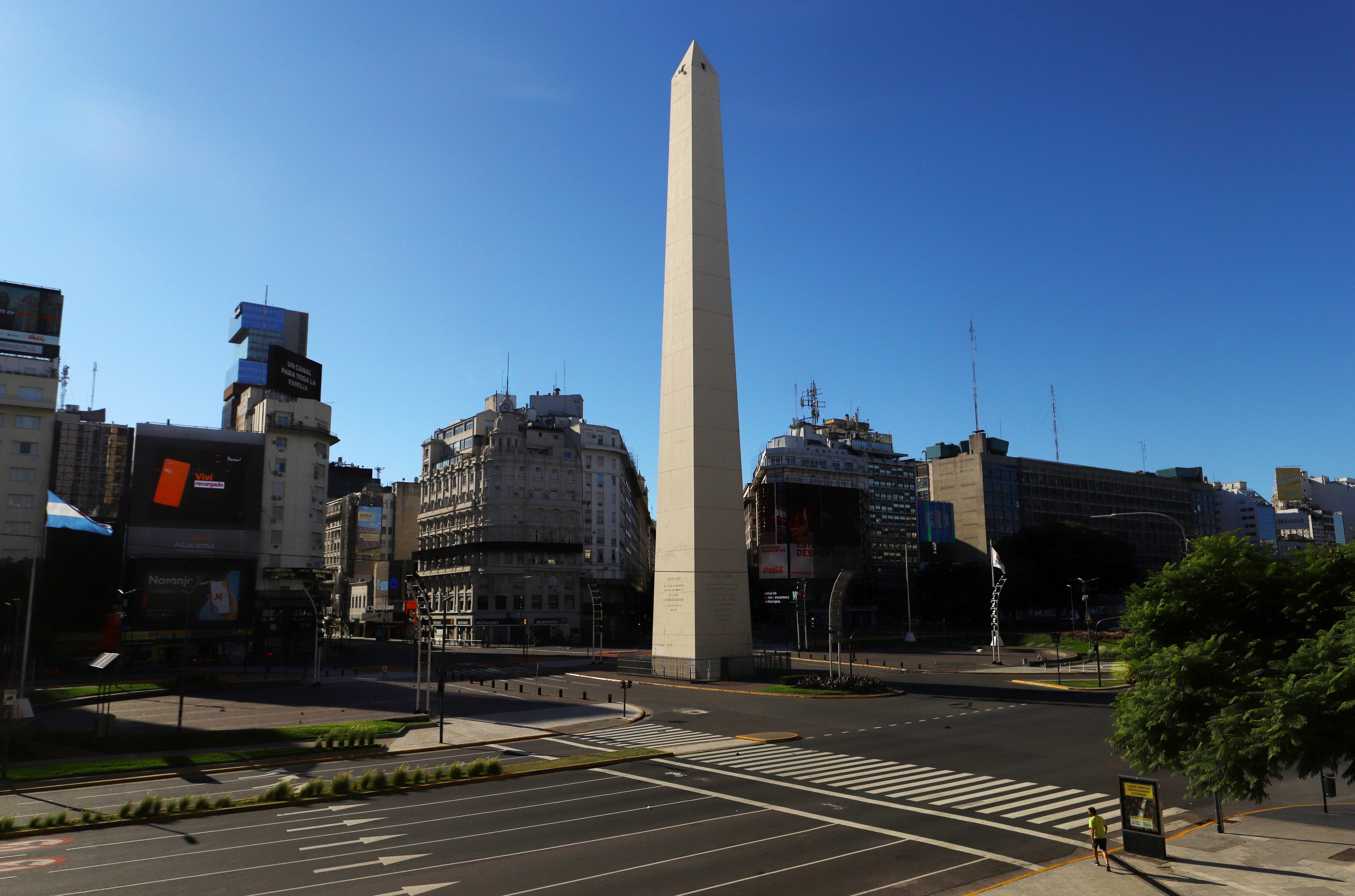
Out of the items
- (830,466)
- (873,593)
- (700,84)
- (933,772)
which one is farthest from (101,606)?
(830,466)

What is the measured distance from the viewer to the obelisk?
5222cm

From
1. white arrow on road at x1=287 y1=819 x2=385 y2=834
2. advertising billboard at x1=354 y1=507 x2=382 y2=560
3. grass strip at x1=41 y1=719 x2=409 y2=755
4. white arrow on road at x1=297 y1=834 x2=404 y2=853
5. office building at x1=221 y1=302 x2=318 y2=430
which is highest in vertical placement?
office building at x1=221 y1=302 x2=318 y2=430

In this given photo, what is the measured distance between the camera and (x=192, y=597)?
7781 centimetres

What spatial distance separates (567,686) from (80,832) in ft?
Result: 116

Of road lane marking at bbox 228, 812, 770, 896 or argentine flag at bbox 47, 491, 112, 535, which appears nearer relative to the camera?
road lane marking at bbox 228, 812, 770, 896

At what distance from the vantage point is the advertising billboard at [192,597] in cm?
7625

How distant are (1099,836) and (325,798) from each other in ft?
61.9

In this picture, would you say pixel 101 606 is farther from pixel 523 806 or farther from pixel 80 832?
pixel 523 806

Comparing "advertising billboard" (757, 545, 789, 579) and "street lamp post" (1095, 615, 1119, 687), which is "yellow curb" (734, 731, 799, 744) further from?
"advertising billboard" (757, 545, 789, 579)

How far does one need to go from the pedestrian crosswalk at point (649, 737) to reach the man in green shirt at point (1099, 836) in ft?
54.0

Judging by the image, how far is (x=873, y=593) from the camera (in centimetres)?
14812

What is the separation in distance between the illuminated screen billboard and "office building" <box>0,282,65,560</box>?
8199 mm

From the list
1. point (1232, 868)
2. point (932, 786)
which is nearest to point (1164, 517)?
point (932, 786)

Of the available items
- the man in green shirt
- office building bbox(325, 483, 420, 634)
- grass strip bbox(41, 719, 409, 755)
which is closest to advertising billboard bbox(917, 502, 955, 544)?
office building bbox(325, 483, 420, 634)
